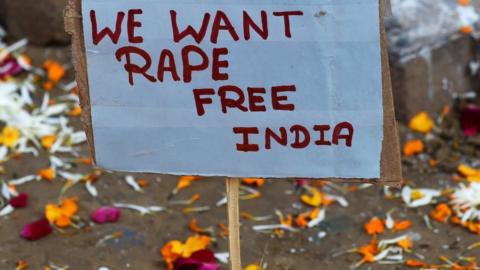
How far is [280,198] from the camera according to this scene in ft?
10.9

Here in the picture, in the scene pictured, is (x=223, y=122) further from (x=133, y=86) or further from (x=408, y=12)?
(x=408, y=12)

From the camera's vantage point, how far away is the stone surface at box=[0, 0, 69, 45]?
4.41 m

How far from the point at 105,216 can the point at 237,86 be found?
1.10 metres

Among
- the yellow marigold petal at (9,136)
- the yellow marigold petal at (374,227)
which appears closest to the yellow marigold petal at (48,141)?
the yellow marigold petal at (9,136)

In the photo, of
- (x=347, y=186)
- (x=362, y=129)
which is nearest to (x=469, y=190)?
(x=347, y=186)

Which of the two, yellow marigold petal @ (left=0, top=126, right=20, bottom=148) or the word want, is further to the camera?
yellow marigold petal @ (left=0, top=126, right=20, bottom=148)

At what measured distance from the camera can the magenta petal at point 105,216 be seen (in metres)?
3.14

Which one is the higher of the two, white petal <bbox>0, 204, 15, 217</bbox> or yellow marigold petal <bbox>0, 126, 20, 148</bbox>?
yellow marigold petal <bbox>0, 126, 20, 148</bbox>

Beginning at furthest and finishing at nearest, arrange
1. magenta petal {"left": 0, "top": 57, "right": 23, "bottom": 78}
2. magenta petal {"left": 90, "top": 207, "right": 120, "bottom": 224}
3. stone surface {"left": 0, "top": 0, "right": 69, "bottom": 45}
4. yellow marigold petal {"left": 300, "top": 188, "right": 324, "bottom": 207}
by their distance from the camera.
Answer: stone surface {"left": 0, "top": 0, "right": 69, "bottom": 45} → magenta petal {"left": 0, "top": 57, "right": 23, "bottom": 78} → yellow marigold petal {"left": 300, "top": 188, "right": 324, "bottom": 207} → magenta petal {"left": 90, "top": 207, "right": 120, "bottom": 224}

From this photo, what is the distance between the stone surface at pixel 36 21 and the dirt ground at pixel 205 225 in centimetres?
118

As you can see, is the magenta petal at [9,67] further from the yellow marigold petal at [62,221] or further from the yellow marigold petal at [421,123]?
the yellow marigold petal at [421,123]

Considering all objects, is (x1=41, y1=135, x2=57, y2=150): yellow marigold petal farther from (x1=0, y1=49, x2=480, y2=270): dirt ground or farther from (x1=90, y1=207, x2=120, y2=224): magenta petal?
(x1=90, y1=207, x2=120, y2=224): magenta petal

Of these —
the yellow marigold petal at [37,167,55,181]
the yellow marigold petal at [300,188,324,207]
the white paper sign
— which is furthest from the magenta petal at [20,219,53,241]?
the yellow marigold petal at [300,188,324,207]

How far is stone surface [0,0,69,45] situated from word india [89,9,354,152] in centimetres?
225
